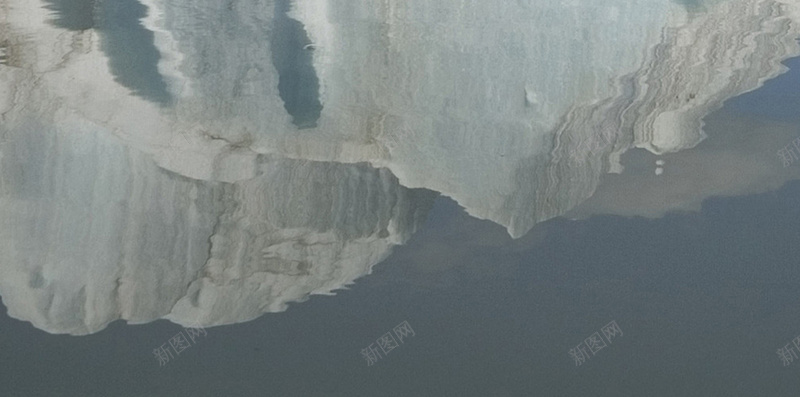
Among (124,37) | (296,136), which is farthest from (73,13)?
(296,136)

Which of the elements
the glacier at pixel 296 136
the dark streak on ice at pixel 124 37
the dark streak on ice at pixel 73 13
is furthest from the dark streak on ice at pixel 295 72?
the dark streak on ice at pixel 73 13

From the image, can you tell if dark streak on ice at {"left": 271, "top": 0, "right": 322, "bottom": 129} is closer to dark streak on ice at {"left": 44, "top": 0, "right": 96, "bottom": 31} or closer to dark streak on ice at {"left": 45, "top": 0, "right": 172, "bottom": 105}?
dark streak on ice at {"left": 45, "top": 0, "right": 172, "bottom": 105}

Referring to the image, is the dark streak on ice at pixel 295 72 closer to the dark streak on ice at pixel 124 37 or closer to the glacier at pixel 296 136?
the glacier at pixel 296 136

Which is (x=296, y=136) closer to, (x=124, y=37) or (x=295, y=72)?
(x=295, y=72)

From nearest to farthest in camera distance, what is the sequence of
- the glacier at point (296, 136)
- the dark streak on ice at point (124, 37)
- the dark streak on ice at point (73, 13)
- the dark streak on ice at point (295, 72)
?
the glacier at point (296, 136) < the dark streak on ice at point (295, 72) < the dark streak on ice at point (124, 37) < the dark streak on ice at point (73, 13)

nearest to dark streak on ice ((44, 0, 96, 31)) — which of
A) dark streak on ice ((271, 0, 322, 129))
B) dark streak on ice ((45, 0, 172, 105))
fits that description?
dark streak on ice ((45, 0, 172, 105))

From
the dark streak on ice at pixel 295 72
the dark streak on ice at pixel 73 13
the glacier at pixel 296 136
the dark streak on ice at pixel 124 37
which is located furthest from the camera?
the dark streak on ice at pixel 73 13

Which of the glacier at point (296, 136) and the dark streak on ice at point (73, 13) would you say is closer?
the glacier at point (296, 136)

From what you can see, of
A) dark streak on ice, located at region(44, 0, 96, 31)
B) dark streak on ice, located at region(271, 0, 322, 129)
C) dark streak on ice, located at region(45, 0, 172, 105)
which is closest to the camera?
dark streak on ice, located at region(271, 0, 322, 129)

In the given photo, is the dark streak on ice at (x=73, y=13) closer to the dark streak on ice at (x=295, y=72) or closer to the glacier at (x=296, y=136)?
the glacier at (x=296, y=136)
